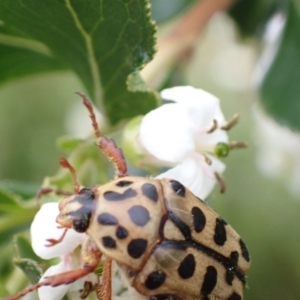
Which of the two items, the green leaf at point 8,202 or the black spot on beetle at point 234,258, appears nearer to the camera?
the black spot on beetle at point 234,258

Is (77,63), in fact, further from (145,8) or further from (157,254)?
(157,254)

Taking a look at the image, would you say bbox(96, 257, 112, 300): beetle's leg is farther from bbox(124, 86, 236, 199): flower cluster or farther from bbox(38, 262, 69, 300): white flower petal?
bbox(124, 86, 236, 199): flower cluster

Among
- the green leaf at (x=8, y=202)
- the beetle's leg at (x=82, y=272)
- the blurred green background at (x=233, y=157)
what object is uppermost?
the beetle's leg at (x=82, y=272)

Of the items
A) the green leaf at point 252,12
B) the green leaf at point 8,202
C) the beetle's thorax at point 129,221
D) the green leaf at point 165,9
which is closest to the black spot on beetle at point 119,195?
the beetle's thorax at point 129,221

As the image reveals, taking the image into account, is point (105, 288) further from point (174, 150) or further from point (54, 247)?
point (174, 150)

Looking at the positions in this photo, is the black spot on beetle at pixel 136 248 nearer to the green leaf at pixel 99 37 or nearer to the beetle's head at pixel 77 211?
the beetle's head at pixel 77 211

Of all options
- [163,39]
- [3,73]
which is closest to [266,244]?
[163,39]
